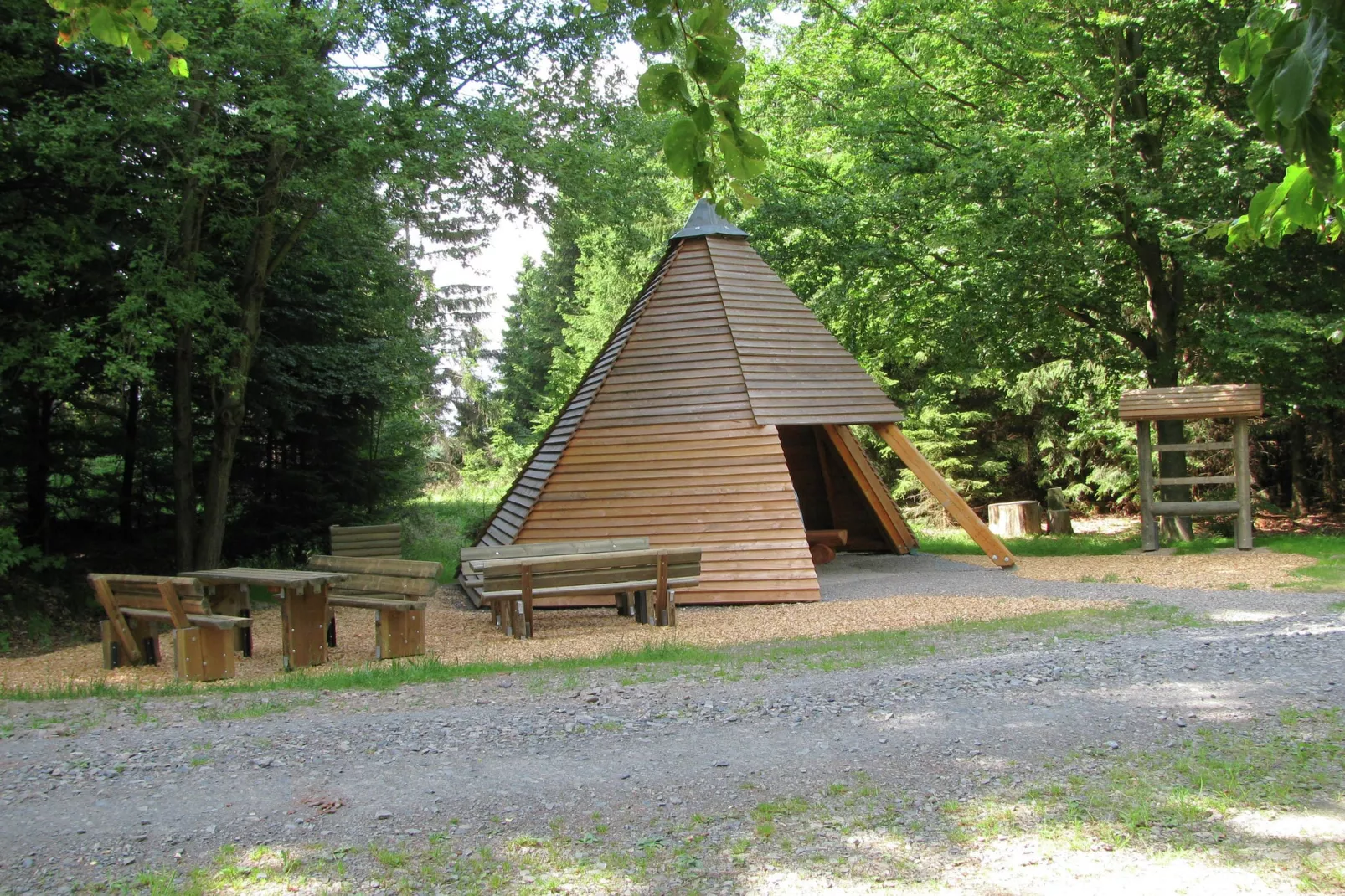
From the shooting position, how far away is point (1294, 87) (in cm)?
195

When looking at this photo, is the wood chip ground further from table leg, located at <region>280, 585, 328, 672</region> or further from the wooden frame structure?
the wooden frame structure

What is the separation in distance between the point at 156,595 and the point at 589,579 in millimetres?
3903

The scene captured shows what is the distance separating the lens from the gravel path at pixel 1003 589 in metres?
9.88

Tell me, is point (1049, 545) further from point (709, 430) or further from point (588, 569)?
point (588, 569)

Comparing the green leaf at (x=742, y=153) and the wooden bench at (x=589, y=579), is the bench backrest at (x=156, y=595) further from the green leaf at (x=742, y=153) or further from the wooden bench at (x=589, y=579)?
the green leaf at (x=742, y=153)

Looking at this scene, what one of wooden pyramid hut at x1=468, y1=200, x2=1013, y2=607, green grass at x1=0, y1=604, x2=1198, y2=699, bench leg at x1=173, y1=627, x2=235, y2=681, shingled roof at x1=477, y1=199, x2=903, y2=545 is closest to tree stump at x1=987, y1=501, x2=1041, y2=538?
wooden pyramid hut at x1=468, y1=200, x2=1013, y2=607

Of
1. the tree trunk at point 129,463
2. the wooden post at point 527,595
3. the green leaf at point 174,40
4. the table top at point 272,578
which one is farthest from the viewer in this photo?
the tree trunk at point 129,463

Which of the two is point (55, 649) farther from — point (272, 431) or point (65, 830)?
point (65, 830)

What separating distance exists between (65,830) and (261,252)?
11189mm

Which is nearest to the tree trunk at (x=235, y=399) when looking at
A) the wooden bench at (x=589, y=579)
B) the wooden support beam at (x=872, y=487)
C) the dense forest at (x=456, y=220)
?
the dense forest at (x=456, y=220)

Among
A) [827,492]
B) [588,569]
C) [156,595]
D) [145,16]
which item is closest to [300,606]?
[156,595]

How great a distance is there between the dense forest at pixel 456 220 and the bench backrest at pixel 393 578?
3642 millimetres

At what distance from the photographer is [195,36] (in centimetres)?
1059

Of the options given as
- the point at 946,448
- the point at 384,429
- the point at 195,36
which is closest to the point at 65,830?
the point at 195,36
